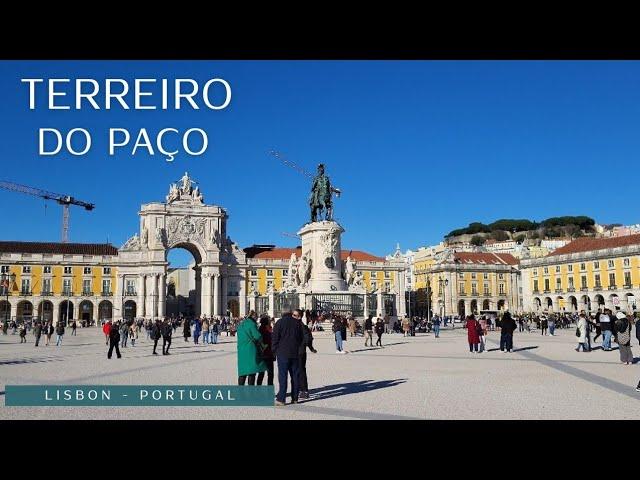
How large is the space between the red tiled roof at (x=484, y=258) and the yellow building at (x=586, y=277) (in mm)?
8258

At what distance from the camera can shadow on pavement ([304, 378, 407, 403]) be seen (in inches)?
360

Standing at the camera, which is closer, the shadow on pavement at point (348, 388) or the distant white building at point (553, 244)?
the shadow on pavement at point (348, 388)

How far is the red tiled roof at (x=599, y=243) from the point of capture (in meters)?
64.4

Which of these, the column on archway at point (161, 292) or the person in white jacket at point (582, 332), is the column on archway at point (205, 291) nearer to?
the column on archway at point (161, 292)

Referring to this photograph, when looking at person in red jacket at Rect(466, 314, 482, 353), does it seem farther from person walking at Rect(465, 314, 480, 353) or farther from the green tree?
the green tree

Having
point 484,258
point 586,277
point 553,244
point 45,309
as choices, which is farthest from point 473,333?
point 553,244

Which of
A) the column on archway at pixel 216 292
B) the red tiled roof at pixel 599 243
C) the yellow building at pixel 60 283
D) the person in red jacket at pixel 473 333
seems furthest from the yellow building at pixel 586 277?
the yellow building at pixel 60 283

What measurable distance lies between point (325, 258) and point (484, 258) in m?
61.7

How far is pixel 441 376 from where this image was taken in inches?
450

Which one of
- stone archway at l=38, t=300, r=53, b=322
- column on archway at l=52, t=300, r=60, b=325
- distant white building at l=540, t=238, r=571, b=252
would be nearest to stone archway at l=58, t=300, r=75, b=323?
column on archway at l=52, t=300, r=60, b=325

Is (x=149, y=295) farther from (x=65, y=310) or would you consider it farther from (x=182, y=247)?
(x=65, y=310)

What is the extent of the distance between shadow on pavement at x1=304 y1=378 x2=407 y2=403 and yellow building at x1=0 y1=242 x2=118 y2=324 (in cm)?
6578
